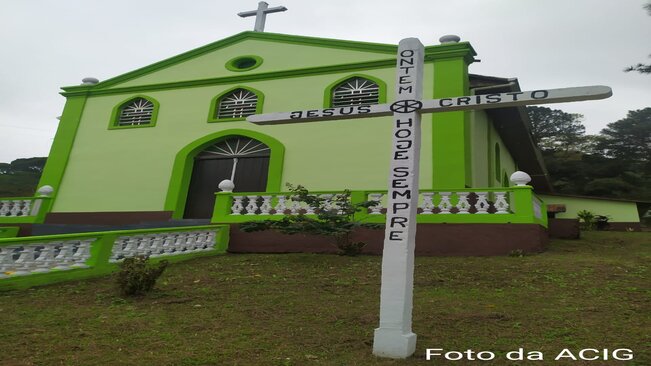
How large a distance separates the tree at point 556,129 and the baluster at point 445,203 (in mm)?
35085

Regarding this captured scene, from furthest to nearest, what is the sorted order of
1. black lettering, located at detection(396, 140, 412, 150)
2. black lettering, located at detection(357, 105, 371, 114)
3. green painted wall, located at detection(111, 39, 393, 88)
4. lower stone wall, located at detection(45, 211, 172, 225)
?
green painted wall, located at detection(111, 39, 393, 88)
lower stone wall, located at detection(45, 211, 172, 225)
black lettering, located at detection(357, 105, 371, 114)
black lettering, located at detection(396, 140, 412, 150)

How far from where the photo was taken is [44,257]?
5.87m

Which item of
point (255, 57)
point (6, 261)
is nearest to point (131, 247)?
point (6, 261)

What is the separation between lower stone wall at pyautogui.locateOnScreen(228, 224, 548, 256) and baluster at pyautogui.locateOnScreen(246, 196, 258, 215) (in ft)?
2.55

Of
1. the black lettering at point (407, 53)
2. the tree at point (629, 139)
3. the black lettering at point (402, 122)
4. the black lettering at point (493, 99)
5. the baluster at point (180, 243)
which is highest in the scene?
the tree at point (629, 139)

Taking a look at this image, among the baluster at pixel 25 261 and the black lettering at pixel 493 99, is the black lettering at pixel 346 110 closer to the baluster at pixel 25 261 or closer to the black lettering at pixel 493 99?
the black lettering at pixel 493 99

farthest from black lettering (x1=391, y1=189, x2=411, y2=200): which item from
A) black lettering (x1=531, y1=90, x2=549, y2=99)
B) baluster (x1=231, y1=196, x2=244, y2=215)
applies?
baluster (x1=231, y1=196, x2=244, y2=215)

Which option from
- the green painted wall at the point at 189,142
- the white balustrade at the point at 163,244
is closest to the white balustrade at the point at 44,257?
the white balustrade at the point at 163,244

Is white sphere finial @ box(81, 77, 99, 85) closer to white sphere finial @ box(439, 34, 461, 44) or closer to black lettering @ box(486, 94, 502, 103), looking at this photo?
white sphere finial @ box(439, 34, 461, 44)

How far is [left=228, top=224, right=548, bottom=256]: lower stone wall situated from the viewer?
7.38m

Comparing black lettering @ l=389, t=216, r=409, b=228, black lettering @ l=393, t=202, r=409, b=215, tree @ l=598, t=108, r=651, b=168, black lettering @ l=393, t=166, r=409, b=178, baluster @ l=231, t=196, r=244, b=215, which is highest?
tree @ l=598, t=108, r=651, b=168

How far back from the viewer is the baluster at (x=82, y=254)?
6.22 metres

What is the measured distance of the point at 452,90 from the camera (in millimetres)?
10367

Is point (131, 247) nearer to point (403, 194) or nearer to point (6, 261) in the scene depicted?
point (6, 261)
